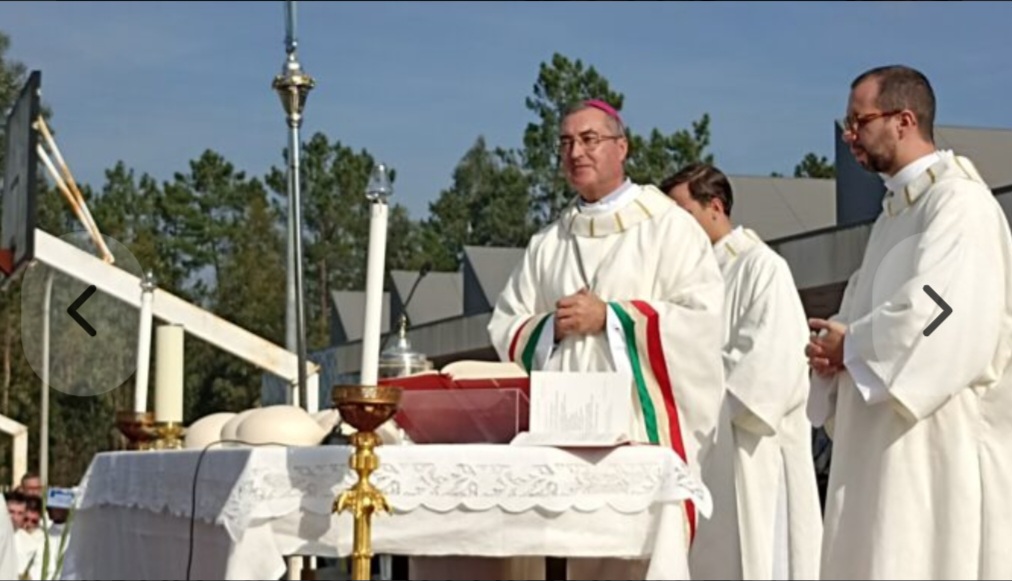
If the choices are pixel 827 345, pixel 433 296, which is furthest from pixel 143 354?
pixel 433 296

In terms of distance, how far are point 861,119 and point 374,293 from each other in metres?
1.89

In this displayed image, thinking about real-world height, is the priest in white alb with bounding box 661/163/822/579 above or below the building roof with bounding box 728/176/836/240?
below

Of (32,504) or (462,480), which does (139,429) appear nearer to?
(462,480)

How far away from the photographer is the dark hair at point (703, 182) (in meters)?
8.63

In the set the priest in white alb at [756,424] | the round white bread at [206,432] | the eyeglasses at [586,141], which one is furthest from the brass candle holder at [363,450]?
the priest in white alb at [756,424]

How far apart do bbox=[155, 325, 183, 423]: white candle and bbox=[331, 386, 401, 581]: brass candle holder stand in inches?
88.3

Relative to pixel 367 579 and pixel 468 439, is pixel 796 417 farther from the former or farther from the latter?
pixel 367 579

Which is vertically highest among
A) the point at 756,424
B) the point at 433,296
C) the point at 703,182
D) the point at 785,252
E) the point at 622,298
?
the point at 433,296

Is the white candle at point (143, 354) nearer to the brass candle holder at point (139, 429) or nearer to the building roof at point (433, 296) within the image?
the brass candle holder at point (139, 429)

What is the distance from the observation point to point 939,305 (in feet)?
20.4

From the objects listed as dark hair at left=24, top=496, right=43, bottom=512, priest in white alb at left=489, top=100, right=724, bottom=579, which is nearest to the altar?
priest in white alb at left=489, top=100, right=724, bottom=579

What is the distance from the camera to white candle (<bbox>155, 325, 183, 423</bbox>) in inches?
300

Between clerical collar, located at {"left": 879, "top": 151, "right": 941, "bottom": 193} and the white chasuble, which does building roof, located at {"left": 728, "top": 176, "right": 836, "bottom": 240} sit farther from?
the white chasuble

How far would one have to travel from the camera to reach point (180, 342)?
768cm
